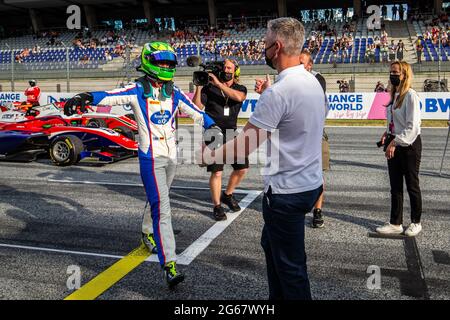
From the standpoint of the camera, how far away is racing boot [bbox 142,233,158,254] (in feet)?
14.5

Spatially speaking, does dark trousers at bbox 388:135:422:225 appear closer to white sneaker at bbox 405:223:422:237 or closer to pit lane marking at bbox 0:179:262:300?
white sneaker at bbox 405:223:422:237

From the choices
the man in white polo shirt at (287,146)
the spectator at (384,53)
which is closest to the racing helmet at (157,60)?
the man in white polo shirt at (287,146)

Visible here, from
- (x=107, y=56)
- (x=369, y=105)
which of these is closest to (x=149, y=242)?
(x=369, y=105)

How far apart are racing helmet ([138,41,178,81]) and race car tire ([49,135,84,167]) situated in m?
5.67

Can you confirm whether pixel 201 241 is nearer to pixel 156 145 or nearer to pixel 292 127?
pixel 156 145

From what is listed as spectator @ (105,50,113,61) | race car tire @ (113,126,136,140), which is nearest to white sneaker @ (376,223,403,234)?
race car tire @ (113,126,136,140)

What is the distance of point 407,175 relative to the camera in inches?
186

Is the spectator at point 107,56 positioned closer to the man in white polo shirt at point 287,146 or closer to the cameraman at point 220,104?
the cameraman at point 220,104

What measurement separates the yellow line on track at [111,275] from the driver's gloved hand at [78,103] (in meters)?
1.43

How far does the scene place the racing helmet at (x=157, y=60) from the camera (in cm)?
375

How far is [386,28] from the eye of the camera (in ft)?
105
